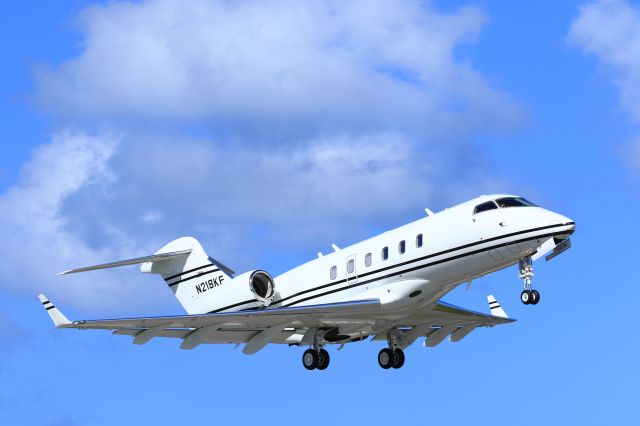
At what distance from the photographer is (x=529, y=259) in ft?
81.1

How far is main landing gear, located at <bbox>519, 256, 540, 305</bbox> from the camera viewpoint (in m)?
24.1

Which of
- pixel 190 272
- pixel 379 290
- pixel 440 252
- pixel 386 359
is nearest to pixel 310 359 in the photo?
pixel 386 359

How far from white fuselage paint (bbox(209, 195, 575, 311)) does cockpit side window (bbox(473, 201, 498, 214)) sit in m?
0.10

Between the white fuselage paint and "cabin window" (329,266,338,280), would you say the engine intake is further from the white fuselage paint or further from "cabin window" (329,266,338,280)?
"cabin window" (329,266,338,280)

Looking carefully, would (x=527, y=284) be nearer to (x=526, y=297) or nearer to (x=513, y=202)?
(x=526, y=297)

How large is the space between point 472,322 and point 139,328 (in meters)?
9.79

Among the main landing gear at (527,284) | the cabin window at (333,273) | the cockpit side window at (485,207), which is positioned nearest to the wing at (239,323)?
the cabin window at (333,273)

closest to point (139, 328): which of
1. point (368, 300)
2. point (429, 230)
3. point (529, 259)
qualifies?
point (368, 300)

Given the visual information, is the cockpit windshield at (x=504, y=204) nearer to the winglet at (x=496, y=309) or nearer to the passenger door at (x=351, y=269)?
the passenger door at (x=351, y=269)

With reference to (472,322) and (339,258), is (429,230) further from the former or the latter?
(472,322)

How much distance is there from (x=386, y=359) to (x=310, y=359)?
2107 millimetres

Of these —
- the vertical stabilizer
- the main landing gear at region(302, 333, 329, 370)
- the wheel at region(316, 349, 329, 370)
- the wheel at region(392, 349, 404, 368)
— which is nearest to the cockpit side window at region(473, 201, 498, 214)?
the wheel at region(392, 349, 404, 368)

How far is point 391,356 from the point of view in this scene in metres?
28.9

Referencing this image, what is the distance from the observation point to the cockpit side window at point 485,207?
25.1 m
